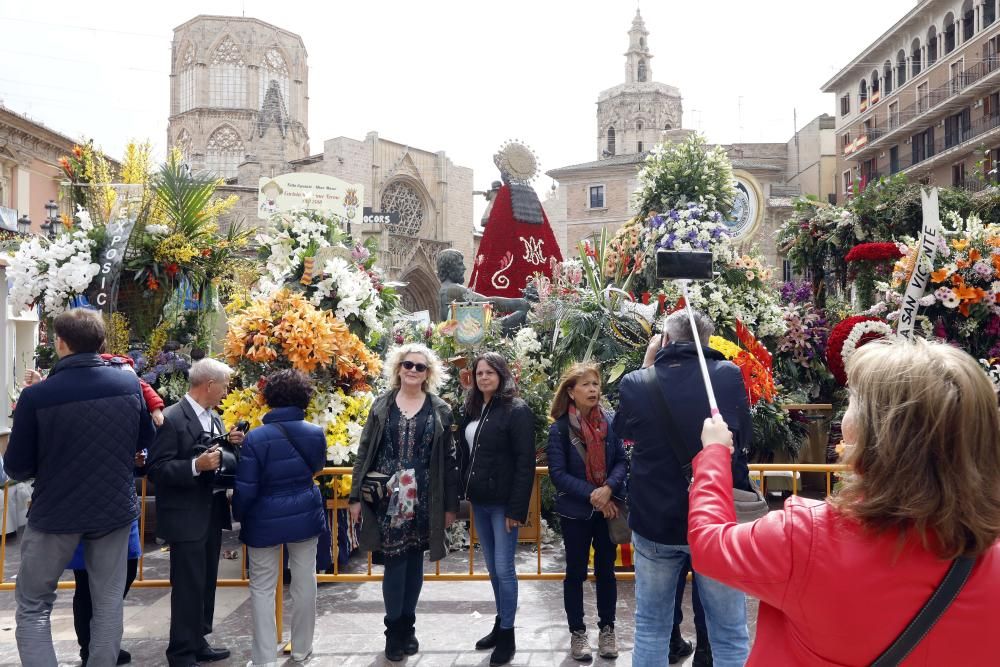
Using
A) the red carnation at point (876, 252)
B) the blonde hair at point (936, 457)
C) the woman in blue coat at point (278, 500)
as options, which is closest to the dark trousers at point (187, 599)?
the woman in blue coat at point (278, 500)

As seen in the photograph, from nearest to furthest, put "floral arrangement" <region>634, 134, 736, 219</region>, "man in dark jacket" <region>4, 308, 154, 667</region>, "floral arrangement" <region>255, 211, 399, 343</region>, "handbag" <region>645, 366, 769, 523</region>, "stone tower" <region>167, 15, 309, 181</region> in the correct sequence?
1. "handbag" <region>645, 366, 769, 523</region>
2. "man in dark jacket" <region>4, 308, 154, 667</region>
3. "floral arrangement" <region>255, 211, 399, 343</region>
4. "floral arrangement" <region>634, 134, 736, 219</region>
5. "stone tower" <region>167, 15, 309, 181</region>

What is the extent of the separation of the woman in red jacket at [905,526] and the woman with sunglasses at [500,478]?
287 centimetres

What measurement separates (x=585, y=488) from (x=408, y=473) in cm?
99

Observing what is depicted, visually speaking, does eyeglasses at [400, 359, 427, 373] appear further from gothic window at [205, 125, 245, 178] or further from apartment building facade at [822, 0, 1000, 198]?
gothic window at [205, 125, 245, 178]

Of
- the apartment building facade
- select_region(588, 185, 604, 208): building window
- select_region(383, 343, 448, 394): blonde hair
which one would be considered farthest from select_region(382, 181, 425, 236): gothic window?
select_region(383, 343, 448, 394): blonde hair

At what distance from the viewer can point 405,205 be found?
4822 centimetres

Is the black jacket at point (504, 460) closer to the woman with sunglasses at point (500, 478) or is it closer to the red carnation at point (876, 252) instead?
the woman with sunglasses at point (500, 478)

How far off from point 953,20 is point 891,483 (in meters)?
40.1

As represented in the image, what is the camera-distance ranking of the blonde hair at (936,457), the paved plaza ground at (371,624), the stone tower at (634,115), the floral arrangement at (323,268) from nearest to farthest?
the blonde hair at (936,457) < the paved plaza ground at (371,624) < the floral arrangement at (323,268) < the stone tower at (634,115)

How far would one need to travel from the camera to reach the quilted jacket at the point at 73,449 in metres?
3.65

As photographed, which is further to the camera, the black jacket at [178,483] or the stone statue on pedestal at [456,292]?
the stone statue on pedestal at [456,292]

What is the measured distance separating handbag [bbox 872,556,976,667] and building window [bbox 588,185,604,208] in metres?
42.0

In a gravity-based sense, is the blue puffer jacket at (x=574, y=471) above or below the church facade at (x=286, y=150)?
below

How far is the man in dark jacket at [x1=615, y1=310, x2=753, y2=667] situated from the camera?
326 cm
